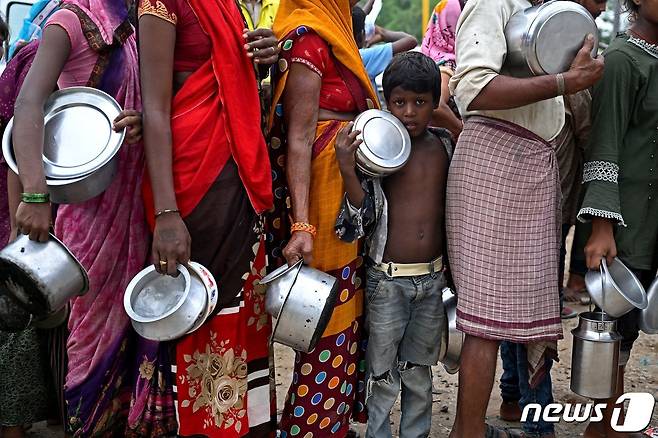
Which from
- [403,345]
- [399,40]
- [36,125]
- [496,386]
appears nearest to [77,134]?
[36,125]

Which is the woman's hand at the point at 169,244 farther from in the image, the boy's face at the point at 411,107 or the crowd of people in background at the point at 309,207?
the boy's face at the point at 411,107

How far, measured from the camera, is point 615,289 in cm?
267

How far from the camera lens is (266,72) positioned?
8.55 feet

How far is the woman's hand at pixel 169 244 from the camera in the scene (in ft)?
7.14

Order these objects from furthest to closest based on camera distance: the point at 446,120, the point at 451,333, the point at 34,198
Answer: the point at 446,120, the point at 451,333, the point at 34,198

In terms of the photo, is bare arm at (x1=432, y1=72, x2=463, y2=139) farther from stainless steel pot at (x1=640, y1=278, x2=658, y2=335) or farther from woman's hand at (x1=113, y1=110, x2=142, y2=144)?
woman's hand at (x1=113, y1=110, x2=142, y2=144)

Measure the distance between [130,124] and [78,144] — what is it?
0.18 m

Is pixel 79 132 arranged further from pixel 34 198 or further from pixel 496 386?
pixel 496 386

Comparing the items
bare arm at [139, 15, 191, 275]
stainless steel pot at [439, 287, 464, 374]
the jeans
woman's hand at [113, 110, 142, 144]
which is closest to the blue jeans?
stainless steel pot at [439, 287, 464, 374]

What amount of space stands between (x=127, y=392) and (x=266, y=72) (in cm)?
121

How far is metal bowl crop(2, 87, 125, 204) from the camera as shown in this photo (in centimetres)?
222

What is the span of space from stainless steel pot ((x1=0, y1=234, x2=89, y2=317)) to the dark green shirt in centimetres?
178

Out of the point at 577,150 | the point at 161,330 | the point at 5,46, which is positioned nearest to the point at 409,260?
the point at 161,330
